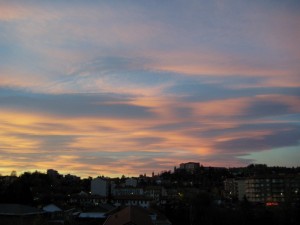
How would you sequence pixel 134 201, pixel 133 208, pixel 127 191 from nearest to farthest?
pixel 133 208
pixel 134 201
pixel 127 191

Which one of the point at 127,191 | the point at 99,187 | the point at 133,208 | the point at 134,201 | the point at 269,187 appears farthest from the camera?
the point at 269,187

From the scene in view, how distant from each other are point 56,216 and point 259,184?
65994mm

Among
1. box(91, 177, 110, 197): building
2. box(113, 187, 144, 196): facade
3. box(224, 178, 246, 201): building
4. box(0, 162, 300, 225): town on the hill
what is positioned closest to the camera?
box(0, 162, 300, 225): town on the hill

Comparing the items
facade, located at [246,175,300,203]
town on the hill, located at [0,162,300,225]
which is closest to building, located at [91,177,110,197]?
town on the hill, located at [0,162,300,225]

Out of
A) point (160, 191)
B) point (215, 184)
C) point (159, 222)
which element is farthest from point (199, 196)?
point (215, 184)

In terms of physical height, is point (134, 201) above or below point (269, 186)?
below

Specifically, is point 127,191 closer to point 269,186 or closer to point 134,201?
point 134,201

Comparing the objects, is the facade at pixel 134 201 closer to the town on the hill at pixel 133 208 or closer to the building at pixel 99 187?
the town on the hill at pixel 133 208

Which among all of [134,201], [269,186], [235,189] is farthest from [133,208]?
[235,189]

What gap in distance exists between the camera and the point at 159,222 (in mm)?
49875

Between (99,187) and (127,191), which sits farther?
(127,191)

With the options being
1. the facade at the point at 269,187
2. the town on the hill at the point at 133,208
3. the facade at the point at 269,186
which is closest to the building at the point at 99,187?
the town on the hill at the point at 133,208

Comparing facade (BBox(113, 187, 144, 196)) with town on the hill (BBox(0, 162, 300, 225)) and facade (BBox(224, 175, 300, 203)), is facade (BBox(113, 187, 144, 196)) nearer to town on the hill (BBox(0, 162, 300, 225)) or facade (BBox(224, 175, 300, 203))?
town on the hill (BBox(0, 162, 300, 225))

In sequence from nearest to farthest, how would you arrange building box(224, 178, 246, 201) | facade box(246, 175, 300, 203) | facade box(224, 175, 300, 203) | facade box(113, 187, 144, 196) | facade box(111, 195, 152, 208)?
facade box(111, 195, 152, 208) → facade box(113, 187, 144, 196) → facade box(224, 175, 300, 203) → facade box(246, 175, 300, 203) → building box(224, 178, 246, 201)
